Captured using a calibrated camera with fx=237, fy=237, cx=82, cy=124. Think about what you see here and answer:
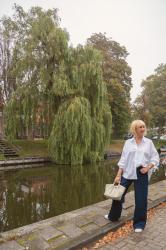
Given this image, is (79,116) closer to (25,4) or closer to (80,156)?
(80,156)

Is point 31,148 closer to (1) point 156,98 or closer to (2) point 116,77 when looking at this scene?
(2) point 116,77

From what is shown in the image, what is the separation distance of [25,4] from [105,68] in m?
9.84

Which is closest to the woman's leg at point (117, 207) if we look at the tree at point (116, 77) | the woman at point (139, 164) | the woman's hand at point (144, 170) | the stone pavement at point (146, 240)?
the woman at point (139, 164)

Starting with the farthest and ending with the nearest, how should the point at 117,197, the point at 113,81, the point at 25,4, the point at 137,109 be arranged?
the point at 137,109 → the point at 113,81 → the point at 25,4 → the point at 117,197

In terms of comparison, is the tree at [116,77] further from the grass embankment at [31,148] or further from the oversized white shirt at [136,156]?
the oversized white shirt at [136,156]

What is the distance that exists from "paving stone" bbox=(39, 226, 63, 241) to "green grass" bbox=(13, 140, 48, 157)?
43.4 feet

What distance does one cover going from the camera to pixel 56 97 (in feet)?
51.1

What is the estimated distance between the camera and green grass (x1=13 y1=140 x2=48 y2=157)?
1715 cm

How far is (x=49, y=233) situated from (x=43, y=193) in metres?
4.58

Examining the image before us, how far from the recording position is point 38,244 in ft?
11.1

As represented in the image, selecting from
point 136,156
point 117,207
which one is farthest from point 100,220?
point 136,156

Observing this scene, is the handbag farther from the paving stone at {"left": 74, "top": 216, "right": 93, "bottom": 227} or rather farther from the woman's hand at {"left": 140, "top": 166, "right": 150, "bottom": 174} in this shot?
the paving stone at {"left": 74, "top": 216, "right": 93, "bottom": 227}

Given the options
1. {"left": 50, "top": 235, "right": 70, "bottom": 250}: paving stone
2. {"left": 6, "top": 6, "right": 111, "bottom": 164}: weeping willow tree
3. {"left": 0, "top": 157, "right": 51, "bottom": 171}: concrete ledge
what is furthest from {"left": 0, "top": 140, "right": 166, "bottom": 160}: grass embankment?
{"left": 50, "top": 235, "right": 70, "bottom": 250}: paving stone

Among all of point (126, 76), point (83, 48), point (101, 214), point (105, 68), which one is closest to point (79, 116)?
point (83, 48)
